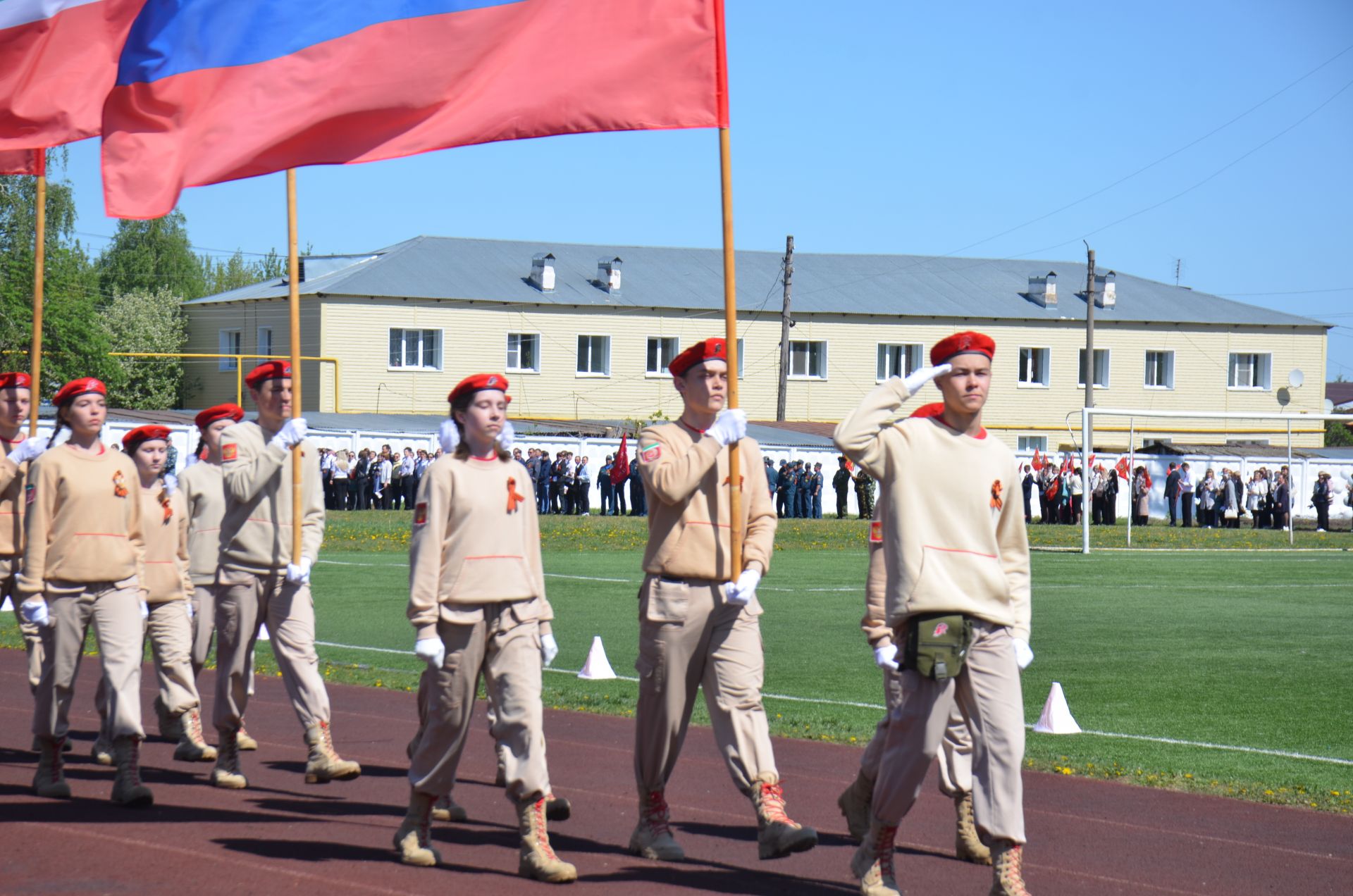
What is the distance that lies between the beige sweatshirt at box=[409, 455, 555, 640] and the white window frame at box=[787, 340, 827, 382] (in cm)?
5629

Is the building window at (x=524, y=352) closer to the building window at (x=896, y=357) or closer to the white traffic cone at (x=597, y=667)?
the building window at (x=896, y=357)

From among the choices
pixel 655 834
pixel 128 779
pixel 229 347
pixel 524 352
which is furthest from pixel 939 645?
pixel 229 347

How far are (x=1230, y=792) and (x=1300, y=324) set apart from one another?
210 feet

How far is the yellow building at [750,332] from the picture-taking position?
58156 mm

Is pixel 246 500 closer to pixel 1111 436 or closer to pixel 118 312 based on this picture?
pixel 1111 436

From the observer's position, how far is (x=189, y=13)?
27.6 ft

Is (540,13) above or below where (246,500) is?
above

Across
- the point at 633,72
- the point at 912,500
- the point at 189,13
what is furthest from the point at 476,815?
the point at 189,13

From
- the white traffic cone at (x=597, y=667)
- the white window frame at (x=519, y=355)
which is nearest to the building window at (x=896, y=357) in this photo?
the white window frame at (x=519, y=355)

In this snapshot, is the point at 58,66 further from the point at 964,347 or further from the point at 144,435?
the point at 964,347

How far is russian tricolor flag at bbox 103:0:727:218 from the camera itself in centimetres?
764

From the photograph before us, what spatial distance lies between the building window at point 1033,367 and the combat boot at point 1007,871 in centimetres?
6016

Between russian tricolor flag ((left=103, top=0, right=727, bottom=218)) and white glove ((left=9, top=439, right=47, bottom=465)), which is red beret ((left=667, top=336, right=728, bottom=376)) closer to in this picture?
russian tricolor flag ((left=103, top=0, right=727, bottom=218))

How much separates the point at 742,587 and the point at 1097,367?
6167cm
